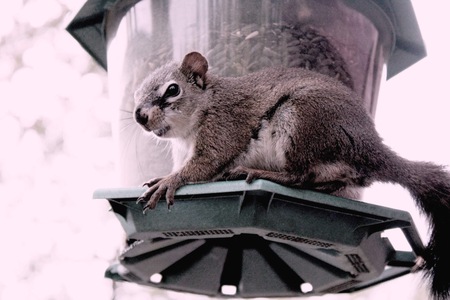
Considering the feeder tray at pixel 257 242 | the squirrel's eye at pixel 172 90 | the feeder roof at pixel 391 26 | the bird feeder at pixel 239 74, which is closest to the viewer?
the feeder tray at pixel 257 242

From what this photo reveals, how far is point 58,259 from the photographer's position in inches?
308

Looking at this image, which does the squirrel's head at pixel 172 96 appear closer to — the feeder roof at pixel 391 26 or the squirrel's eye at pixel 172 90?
the squirrel's eye at pixel 172 90

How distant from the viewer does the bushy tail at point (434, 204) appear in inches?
139

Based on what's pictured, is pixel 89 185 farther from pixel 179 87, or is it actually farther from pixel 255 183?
pixel 255 183

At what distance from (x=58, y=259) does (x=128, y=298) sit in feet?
2.48

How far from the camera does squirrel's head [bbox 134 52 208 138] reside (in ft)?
11.6

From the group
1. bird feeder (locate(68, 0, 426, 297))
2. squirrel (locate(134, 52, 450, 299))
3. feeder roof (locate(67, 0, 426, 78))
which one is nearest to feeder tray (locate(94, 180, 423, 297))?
bird feeder (locate(68, 0, 426, 297))

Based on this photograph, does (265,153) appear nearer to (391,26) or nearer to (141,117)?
(141,117)

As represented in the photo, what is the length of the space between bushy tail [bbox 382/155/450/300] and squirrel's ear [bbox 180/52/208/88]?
89 centimetres

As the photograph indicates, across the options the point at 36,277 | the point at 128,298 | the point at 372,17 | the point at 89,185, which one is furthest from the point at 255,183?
the point at 36,277

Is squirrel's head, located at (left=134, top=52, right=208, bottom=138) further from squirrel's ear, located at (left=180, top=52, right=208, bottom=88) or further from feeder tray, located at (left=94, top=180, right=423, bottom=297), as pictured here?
feeder tray, located at (left=94, top=180, right=423, bottom=297)

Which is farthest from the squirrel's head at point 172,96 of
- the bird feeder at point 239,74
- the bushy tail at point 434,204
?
the bushy tail at point 434,204

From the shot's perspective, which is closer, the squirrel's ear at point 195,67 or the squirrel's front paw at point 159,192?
the squirrel's front paw at point 159,192

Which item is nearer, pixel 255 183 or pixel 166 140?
pixel 255 183
